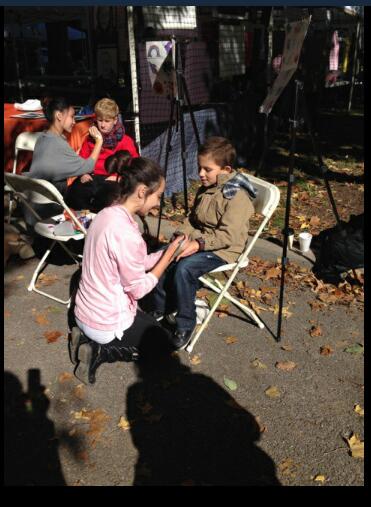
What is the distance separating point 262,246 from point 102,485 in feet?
10.8

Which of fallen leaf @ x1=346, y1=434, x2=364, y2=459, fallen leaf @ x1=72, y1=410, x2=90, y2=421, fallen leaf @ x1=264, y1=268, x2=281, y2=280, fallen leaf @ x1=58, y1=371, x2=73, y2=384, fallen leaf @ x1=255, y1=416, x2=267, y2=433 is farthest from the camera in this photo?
fallen leaf @ x1=264, y1=268, x2=281, y2=280

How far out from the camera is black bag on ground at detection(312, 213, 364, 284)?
14.5ft

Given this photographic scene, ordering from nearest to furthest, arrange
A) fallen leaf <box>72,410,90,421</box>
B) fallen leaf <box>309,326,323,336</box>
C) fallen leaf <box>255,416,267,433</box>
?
fallen leaf <box>255,416,267,433</box>
fallen leaf <box>72,410,90,421</box>
fallen leaf <box>309,326,323,336</box>

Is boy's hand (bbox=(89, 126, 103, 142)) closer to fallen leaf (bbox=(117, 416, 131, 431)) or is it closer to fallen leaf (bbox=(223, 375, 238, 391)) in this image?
fallen leaf (bbox=(223, 375, 238, 391))

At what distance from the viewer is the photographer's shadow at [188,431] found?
2.56 meters

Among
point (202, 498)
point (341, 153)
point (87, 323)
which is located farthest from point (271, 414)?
point (341, 153)

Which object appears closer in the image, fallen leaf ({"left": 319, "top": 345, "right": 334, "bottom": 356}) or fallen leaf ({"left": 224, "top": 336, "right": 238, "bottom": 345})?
fallen leaf ({"left": 319, "top": 345, "right": 334, "bottom": 356})

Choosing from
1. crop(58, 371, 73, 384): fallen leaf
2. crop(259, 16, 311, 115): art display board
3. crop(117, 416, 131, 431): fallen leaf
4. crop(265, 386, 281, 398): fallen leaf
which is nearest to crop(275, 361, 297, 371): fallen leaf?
crop(265, 386, 281, 398): fallen leaf

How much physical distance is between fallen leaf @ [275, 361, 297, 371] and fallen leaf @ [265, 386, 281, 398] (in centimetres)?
23

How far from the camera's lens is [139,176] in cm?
297

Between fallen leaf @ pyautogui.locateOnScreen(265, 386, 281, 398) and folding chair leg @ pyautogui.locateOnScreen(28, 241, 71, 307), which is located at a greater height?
folding chair leg @ pyautogui.locateOnScreen(28, 241, 71, 307)

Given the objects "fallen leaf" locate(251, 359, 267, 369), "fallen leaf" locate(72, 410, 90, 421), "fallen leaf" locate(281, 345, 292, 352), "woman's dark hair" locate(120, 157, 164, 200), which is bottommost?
"fallen leaf" locate(72, 410, 90, 421)

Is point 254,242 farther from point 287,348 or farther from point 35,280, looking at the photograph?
point 35,280

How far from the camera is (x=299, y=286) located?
4.56m
